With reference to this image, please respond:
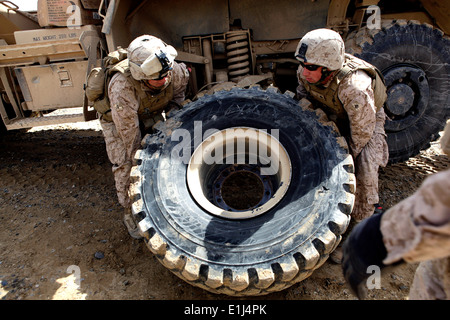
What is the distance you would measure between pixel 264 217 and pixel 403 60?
2491mm

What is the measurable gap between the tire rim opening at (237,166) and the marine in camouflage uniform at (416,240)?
3.29ft

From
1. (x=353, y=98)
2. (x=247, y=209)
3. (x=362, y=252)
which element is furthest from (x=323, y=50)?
(x=362, y=252)

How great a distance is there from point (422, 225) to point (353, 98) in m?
1.64

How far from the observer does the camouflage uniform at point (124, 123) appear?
278cm

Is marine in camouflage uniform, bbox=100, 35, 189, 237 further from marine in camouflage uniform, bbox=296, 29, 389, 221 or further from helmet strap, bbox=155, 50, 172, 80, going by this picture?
marine in camouflage uniform, bbox=296, 29, 389, 221

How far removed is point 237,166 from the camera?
288 cm

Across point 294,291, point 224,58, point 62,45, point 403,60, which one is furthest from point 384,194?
point 62,45

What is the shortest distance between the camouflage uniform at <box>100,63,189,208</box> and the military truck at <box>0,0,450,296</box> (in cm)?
31

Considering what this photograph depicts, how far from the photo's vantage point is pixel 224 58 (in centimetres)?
389

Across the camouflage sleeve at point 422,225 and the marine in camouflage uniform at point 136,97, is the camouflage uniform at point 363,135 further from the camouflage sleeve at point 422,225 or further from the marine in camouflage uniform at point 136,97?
the camouflage sleeve at point 422,225

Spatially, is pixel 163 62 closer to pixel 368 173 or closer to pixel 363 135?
pixel 363 135

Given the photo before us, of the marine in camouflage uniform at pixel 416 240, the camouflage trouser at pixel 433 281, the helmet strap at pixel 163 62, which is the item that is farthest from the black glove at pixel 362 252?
the helmet strap at pixel 163 62

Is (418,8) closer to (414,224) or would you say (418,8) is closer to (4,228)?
(414,224)

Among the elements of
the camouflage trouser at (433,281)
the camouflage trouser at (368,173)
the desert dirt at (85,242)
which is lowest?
the desert dirt at (85,242)
